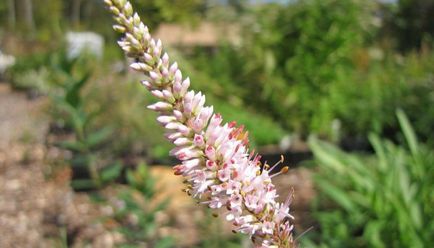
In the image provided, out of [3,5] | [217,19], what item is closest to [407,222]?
[217,19]

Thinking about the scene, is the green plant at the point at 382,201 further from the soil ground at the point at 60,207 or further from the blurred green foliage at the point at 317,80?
the blurred green foliage at the point at 317,80

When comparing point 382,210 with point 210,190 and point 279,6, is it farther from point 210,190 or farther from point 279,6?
point 279,6

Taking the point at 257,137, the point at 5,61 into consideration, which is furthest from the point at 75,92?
the point at 5,61

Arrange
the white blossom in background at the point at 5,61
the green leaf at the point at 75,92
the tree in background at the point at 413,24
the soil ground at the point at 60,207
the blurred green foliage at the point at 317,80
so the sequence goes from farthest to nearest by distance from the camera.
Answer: the white blossom in background at the point at 5,61 < the tree in background at the point at 413,24 < the blurred green foliage at the point at 317,80 < the soil ground at the point at 60,207 < the green leaf at the point at 75,92

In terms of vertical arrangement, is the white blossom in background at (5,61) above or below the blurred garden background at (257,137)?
above

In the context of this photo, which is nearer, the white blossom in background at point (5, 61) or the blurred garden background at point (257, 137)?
the blurred garden background at point (257, 137)

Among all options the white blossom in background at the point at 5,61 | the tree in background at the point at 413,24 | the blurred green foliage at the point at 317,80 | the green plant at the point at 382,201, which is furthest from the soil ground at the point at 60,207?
the white blossom in background at the point at 5,61

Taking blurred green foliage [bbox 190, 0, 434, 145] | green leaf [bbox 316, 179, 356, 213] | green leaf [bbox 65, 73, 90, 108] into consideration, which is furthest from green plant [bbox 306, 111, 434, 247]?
blurred green foliage [bbox 190, 0, 434, 145]

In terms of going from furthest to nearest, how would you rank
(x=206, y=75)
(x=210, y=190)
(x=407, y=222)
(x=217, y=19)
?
1. (x=217, y=19)
2. (x=206, y=75)
3. (x=407, y=222)
4. (x=210, y=190)
